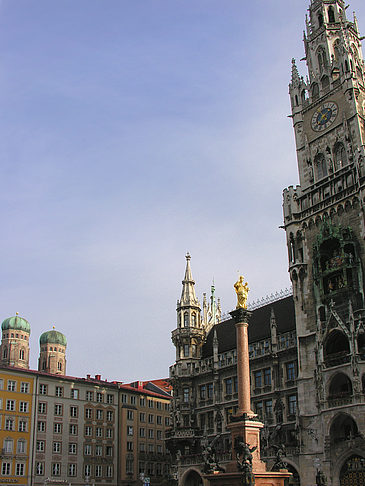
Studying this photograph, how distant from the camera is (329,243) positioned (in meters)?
53.7

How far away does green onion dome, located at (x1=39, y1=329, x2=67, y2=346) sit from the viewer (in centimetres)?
16738

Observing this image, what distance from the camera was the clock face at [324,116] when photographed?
59.3 metres

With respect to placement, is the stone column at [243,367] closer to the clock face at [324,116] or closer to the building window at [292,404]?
the building window at [292,404]

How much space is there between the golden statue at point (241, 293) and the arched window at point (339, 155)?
77.3ft

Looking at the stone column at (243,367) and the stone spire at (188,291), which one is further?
the stone spire at (188,291)

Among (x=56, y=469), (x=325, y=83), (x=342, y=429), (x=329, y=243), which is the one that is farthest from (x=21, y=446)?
(x=325, y=83)

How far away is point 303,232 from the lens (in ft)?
187

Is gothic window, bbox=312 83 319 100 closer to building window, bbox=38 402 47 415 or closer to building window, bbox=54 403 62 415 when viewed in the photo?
building window, bbox=54 403 62 415

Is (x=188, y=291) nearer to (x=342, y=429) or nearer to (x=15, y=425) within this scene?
(x=15, y=425)

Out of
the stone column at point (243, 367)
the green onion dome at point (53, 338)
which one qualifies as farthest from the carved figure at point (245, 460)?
the green onion dome at point (53, 338)

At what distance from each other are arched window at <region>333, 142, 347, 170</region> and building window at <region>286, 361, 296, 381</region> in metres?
19.8

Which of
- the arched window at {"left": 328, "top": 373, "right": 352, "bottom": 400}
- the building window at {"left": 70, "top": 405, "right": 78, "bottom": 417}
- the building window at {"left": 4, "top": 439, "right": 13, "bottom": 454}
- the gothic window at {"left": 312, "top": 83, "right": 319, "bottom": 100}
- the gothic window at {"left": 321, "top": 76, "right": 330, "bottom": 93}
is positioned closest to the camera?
the arched window at {"left": 328, "top": 373, "right": 352, "bottom": 400}

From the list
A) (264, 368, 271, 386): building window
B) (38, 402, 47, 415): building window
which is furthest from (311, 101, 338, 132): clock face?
(38, 402, 47, 415): building window

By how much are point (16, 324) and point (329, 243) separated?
13147cm
